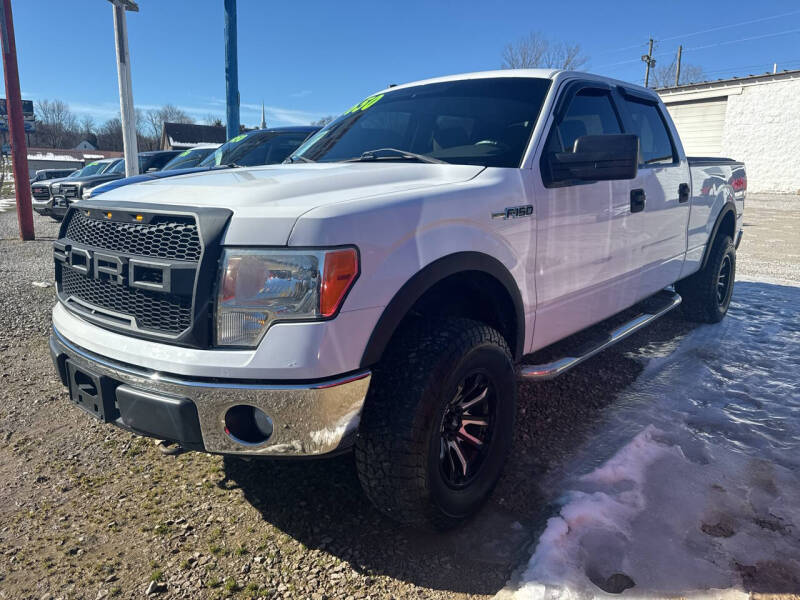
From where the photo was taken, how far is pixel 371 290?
1.94 m

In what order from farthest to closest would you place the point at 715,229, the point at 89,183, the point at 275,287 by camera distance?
the point at 89,183, the point at 715,229, the point at 275,287

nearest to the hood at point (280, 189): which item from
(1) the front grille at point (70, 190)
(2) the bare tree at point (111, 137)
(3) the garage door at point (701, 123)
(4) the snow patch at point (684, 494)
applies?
(4) the snow patch at point (684, 494)

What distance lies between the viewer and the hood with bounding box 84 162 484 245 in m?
1.89

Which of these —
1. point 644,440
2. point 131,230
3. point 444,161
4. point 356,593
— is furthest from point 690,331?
point 131,230

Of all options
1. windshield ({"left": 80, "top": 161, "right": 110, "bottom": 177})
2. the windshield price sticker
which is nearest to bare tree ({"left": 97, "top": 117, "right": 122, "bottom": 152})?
windshield ({"left": 80, "top": 161, "right": 110, "bottom": 177})

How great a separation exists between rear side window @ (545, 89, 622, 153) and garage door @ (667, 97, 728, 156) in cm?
2693

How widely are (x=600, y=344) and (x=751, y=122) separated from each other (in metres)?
28.0

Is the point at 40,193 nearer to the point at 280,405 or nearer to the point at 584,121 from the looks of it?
the point at 584,121

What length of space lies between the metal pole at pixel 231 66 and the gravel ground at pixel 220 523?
7506 mm

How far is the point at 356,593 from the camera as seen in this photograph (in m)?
2.04

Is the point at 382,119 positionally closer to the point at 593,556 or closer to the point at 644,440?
the point at 644,440

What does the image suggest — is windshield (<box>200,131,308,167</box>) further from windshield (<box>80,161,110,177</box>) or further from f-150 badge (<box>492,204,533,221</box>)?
windshield (<box>80,161,110,177</box>)

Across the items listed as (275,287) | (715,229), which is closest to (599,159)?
(275,287)

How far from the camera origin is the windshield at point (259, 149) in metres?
7.04
